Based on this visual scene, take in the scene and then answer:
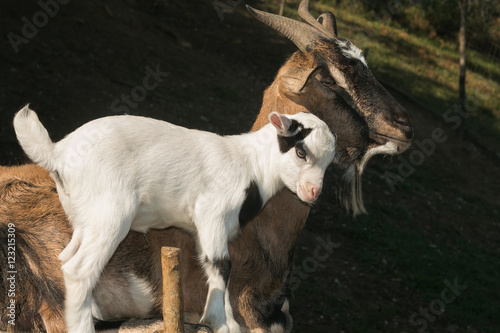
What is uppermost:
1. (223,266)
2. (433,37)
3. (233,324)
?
(223,266)

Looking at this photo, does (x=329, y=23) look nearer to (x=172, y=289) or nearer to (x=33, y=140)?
(x=33, y=140)

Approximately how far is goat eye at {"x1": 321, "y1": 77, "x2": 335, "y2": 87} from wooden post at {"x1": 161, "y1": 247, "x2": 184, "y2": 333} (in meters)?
2.18

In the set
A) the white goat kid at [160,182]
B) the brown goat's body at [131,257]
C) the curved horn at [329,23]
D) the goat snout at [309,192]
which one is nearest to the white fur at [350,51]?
the curved horn at [329,23]

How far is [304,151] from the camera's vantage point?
3.86 meters

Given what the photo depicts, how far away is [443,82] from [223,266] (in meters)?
19.7

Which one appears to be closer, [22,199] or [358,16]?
[22,199]

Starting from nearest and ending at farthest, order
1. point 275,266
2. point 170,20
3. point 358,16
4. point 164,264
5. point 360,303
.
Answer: point 164,264
point 275,266
point 360,303
point 170,20
point 358,16

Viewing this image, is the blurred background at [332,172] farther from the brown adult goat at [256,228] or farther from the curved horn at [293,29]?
the curved horn at [293,29]

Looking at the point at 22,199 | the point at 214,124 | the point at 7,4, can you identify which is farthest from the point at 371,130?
the point at 7,4

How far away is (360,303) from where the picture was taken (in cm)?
988

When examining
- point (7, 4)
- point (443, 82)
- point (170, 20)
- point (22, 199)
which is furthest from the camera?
point (443, 82)

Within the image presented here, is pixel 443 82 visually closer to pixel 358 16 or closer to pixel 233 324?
pixel 358 16

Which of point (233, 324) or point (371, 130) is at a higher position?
point (371, 130)

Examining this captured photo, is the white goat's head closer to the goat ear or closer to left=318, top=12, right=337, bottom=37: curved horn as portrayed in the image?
the goat ear
